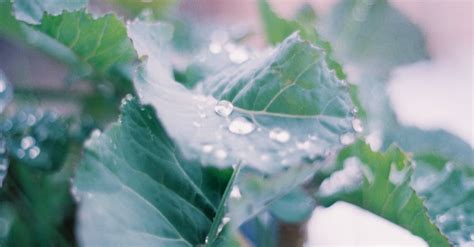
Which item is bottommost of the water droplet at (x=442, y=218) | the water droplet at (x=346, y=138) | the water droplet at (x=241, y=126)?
the water droplet at (x=442, y=218)

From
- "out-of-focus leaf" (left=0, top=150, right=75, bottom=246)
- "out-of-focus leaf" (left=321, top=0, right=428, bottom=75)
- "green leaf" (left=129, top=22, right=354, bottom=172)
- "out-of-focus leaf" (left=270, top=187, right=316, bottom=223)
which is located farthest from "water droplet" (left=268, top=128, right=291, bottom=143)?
"out-of-focus leaf" (left=321, top=0, right=428, bottom=75)

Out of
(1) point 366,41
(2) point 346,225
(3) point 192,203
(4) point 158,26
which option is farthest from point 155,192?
(1) point 366,41

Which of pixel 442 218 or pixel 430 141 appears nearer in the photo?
pixel 442 218

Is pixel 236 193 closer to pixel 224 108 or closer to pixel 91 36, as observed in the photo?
pixel 224 108

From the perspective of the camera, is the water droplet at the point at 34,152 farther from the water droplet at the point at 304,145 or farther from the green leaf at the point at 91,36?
the water droplet at the point at 304,145

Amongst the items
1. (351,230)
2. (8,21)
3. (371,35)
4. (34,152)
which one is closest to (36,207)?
(34,152)

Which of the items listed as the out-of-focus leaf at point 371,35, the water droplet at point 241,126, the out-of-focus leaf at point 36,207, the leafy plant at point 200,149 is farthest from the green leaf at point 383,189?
the out-of-focus leaf at point 371,35

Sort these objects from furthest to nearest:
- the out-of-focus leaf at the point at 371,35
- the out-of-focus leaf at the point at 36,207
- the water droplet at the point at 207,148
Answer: the out-of-focus leaf at the point at 371,35
the out-of-focus leaf at the point at 36,207
the water droplet at the point at 207,148
